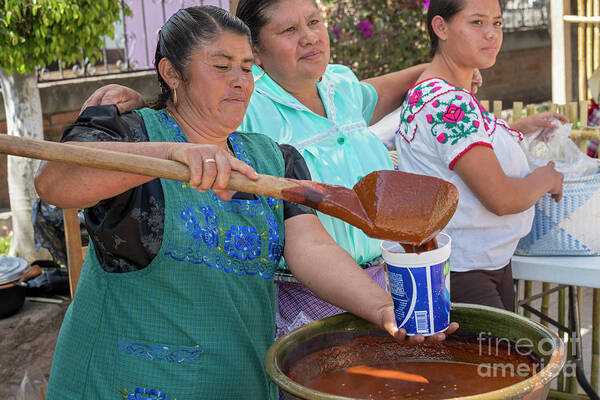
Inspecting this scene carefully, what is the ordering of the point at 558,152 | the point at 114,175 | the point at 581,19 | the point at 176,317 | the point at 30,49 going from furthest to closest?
the point at 581,19 → the point at 30,49 → the point at 558,152 → the point at 176,317 → the point at 114,175

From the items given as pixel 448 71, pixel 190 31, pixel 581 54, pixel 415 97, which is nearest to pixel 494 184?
pixel 415 97

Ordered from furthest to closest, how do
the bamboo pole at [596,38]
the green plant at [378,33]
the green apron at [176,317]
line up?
the green plant at [378,33], the bamboo pole at [596,38], the green apron at [176,317]

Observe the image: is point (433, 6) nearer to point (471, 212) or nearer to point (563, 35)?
point (471, 212)

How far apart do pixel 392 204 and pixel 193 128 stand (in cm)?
59

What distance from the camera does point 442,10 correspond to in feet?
9.11

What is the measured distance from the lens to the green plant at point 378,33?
7.55m

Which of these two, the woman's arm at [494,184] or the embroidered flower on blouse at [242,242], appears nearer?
the embroidered flower on blouse at [242,242]

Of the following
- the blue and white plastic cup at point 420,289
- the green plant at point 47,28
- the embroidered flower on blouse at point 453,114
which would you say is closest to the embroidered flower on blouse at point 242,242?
the blue and white plastic cup at point 420,289

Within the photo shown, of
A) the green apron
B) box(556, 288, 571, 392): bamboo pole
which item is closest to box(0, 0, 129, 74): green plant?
the green apron

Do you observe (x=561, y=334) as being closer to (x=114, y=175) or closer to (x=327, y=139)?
(x=327, y=139)

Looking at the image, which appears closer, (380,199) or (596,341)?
(380,199)

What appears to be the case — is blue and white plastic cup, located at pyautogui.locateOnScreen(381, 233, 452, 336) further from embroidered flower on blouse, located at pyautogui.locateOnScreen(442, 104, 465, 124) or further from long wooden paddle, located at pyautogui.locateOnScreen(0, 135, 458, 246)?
embroidered flower on blouse, located at pyautogui.locateOnScreen(442, 104, 465, 124)

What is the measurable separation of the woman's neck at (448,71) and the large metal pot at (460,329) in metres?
1.14

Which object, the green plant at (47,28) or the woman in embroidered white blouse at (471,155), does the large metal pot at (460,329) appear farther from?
the green plant at (47,28)
